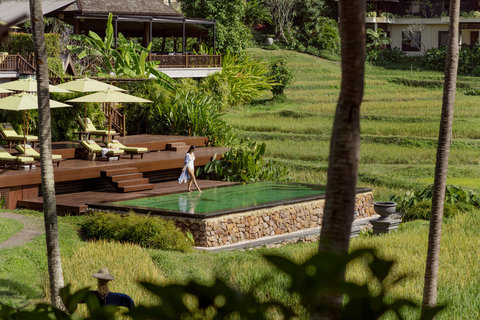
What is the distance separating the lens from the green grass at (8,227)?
1559 centimetres

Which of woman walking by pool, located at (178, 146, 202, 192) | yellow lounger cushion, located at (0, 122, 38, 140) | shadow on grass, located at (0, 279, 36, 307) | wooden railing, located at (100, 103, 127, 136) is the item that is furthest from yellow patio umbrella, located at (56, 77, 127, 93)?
shadow on grass, located at (0, 279, 36, 307)

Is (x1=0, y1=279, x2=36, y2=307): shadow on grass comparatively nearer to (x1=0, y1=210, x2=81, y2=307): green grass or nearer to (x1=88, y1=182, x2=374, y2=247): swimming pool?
(x1=0, y1=210, x2=81, y2=307): green grass

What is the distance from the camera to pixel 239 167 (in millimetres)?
24438

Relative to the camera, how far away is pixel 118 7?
3944 centimetres

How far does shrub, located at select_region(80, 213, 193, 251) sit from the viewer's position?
16.8 metres

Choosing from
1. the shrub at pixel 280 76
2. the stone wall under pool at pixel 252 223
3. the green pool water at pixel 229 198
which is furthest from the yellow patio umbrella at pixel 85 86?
the shrub at pixel 280 76

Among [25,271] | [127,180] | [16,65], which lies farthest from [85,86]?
[25,271]

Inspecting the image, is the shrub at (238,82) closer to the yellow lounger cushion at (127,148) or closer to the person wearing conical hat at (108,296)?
the yellow lounger cushion at (127,148)

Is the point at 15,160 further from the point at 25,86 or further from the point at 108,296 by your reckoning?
the point at 108,296

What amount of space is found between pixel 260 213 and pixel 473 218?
5.12 metres

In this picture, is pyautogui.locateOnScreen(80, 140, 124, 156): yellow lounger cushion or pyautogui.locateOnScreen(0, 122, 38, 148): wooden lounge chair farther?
pyautogui.locateOnScreen(80, 140, 124, 156): yellow lounger cushion

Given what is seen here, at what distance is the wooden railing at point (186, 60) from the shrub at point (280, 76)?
7146 millimetres

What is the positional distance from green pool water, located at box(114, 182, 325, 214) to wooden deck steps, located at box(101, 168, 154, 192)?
1311mm

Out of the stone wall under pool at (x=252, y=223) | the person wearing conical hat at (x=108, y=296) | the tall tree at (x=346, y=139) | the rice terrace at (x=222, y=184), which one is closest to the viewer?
the rice terrace at (x=222, y=184)
